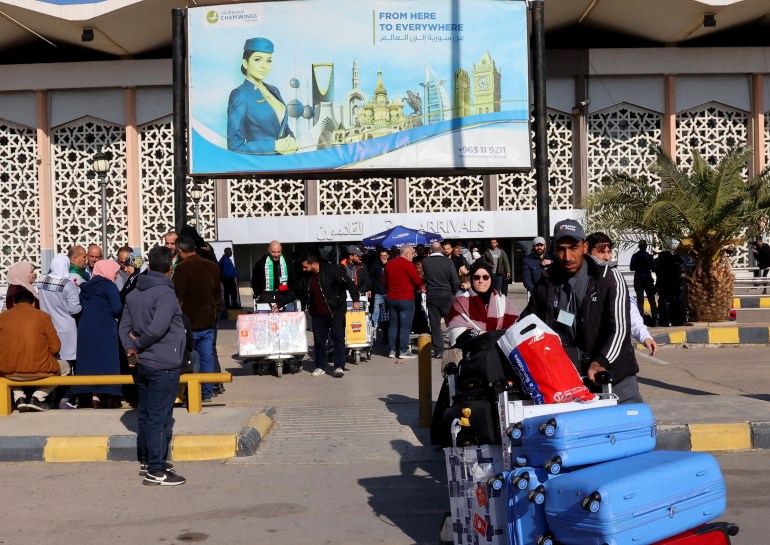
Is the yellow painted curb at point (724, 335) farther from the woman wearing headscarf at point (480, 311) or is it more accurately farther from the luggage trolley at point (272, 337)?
the woman wearing headscarf at point (480, 311)

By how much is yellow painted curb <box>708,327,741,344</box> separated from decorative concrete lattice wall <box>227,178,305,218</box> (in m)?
15.7

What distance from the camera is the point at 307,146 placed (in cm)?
1784

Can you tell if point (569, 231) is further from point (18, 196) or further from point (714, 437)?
point (18, 196)

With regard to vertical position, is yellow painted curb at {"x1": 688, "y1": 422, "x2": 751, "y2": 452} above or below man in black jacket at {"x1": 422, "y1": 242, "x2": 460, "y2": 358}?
below

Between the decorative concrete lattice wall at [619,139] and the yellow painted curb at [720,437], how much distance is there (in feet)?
70.5

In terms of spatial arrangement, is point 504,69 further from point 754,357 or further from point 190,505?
point 190,505

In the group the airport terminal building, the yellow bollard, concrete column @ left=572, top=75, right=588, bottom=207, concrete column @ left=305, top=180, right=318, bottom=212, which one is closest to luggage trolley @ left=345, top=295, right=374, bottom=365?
the yellow bollard

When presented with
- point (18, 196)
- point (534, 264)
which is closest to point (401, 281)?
point (534, 264)

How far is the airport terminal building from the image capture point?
28.4m

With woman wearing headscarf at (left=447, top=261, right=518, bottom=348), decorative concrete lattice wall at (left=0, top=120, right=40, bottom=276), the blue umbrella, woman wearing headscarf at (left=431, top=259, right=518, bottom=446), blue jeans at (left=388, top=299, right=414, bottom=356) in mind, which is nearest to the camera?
woman wearing headscarf at (left=431, top=259, right=518, bottom=446)

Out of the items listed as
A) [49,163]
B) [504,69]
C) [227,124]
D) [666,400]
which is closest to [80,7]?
[49,163]

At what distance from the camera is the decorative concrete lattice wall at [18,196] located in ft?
95.9

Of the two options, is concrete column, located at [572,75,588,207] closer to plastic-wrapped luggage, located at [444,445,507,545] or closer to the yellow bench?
the yellow bench

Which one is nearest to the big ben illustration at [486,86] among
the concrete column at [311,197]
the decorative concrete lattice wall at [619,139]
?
the concrete column at [311,197]
